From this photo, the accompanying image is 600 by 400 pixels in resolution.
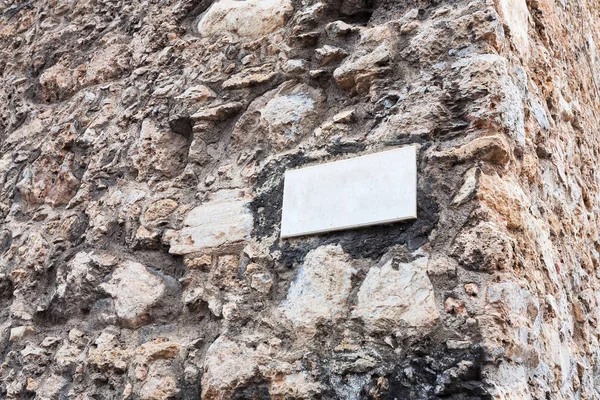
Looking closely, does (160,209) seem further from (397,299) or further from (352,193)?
(397,299)

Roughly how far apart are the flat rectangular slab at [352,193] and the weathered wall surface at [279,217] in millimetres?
32

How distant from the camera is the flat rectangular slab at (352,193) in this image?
1515mm

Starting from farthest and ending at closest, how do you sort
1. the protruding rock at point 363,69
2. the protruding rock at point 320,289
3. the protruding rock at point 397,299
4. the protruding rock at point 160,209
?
the protruding rock at point 160,209
the protruding rock at point 363,69
the protruding rock at point 320,289
the protruding rock at point 397,299

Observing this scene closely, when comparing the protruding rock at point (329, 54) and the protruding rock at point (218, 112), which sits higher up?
the protruding rock at point (329, 54)

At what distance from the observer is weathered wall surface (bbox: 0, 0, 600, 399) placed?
1420 mm

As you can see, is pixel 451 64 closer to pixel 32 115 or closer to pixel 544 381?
pixel 544 381

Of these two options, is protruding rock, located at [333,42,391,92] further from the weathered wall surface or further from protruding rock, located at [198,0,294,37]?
protruding rock, located at [198,0,294,37]

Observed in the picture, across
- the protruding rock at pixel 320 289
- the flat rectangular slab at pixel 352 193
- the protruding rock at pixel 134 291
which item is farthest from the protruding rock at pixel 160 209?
the protruding rock at pixel 320 289

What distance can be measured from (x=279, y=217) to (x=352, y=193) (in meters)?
0.23

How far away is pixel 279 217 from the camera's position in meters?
1.70

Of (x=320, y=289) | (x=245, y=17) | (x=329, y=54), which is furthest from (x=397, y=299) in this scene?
(x=245, y=17)

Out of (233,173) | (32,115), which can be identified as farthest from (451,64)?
(32,115)

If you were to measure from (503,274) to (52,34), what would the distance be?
2.18 m

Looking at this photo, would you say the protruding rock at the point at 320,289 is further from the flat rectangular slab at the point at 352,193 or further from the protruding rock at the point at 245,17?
the protruding rock at the point at 245,17
